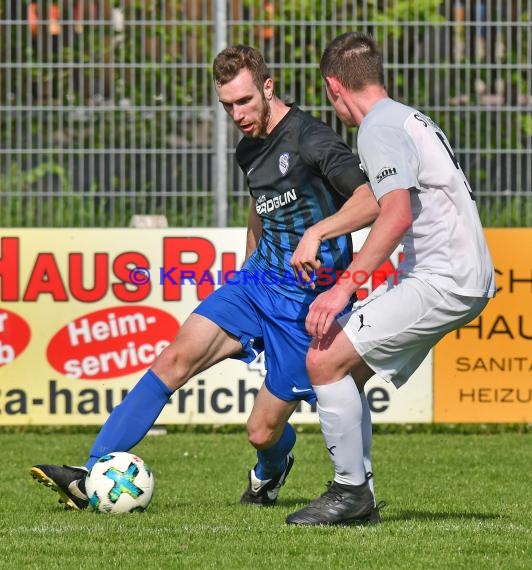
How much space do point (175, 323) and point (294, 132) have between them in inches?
146

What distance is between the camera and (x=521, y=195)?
11008 millimetres

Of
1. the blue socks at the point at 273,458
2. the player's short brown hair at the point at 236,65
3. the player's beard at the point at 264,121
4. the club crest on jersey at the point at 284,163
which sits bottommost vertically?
the blue socks at the point at 273,458

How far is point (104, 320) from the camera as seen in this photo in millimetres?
10055

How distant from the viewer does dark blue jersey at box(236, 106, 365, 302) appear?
651cm

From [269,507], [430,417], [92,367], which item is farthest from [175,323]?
[269,507]

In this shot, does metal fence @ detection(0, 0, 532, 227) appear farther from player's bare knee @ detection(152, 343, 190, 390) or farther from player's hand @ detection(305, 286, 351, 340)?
player's hand @ detection(305, 286, 351, 340)

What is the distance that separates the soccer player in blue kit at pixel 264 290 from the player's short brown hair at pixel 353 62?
0.63 meters

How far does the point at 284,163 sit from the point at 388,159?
1.09 metres

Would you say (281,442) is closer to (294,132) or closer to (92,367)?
(294,132)

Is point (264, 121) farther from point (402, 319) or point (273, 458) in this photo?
point (273, 458)

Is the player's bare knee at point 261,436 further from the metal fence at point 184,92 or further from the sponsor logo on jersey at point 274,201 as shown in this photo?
the metal fence at point 184,92

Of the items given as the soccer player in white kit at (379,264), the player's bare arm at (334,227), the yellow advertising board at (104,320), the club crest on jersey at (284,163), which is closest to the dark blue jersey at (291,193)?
the club crest on jersey at (284,163)

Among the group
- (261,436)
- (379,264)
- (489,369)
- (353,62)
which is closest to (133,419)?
(261,436)

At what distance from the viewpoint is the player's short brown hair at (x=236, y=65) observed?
6.48 m
